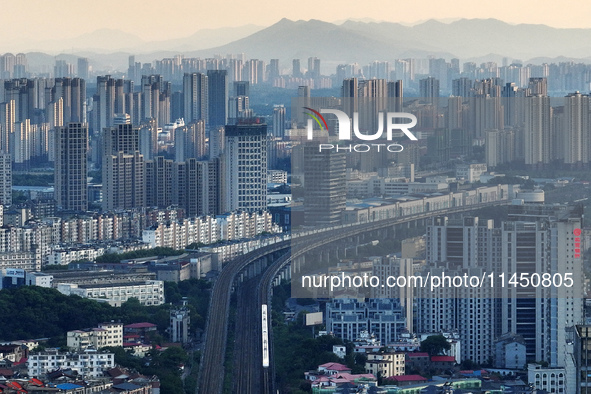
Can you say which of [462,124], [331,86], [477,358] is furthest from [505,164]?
[331,86]

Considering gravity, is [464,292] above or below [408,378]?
above

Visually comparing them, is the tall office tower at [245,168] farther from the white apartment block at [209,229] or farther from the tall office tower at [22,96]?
the tall office tower at [22,96]

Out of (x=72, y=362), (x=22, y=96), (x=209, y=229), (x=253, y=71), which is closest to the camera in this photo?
(x=72, y=362)

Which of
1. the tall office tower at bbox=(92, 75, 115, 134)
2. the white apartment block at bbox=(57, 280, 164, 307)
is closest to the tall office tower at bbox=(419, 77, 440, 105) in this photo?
the tall office tower at bbox=(92, 75, 115, 134)

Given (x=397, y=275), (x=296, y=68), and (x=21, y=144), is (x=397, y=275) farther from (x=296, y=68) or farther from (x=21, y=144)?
(x=296, y=68)

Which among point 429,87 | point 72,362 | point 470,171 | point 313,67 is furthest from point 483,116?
point 313,67

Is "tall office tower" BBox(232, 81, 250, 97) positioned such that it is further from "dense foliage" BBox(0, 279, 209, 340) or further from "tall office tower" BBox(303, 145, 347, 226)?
"tall office tower" BBox(303, 145, 347, 226)
